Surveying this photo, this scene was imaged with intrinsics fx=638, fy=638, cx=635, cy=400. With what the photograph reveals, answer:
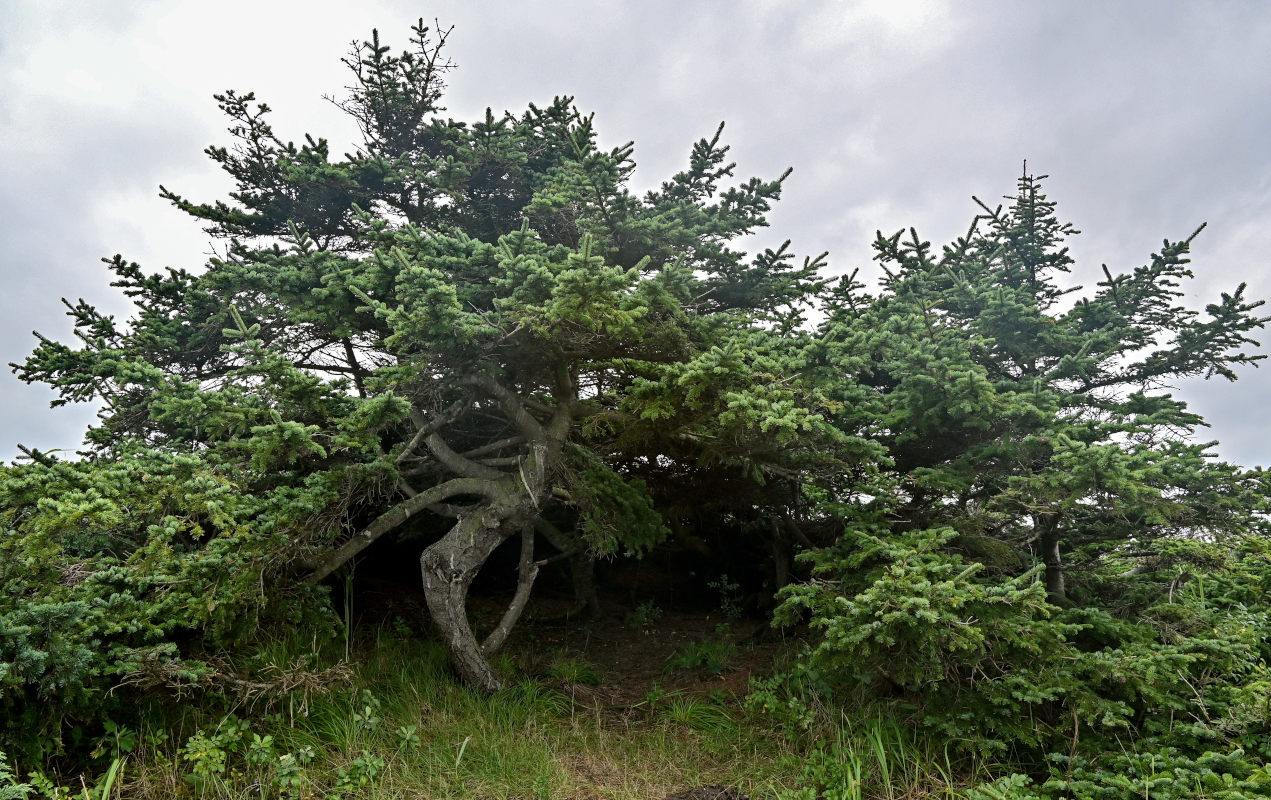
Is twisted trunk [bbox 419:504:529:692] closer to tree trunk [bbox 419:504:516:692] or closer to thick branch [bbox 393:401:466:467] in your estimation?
tree trunk [bbox 419:504:516:692]

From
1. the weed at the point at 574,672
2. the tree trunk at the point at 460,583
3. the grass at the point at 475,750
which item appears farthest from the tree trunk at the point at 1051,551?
the tree trunk at the point at 460,583

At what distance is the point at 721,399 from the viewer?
471 centimetres

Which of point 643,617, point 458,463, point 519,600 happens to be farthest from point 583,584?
point 458,463

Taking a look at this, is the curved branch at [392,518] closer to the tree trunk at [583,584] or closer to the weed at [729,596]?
the tree trunk at [583,584]

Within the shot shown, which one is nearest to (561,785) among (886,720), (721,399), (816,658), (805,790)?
(805,790)

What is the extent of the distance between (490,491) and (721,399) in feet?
7.75

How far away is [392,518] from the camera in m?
5.26

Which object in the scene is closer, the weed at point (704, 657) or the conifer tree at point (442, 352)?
the conifer tree at point (442, 352)

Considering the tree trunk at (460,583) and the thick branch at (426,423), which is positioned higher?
the thick branch at (426,423)

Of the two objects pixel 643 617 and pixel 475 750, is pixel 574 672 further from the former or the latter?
pixel 643 617

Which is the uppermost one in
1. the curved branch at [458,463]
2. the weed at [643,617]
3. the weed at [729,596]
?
the curved branch at [458,463]

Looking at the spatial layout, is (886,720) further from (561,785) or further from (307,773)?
(307,773)

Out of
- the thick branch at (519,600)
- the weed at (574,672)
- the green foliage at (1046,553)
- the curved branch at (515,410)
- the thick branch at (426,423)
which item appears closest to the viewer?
the green foliage at (1046,553)

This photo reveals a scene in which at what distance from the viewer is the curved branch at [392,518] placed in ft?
16.6
